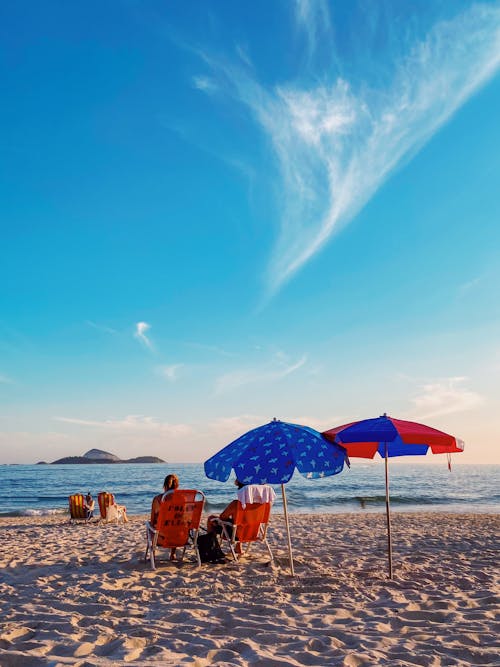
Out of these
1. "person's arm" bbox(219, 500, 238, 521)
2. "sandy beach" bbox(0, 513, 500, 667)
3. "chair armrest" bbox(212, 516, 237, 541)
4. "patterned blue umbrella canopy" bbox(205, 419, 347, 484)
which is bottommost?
"sandy beach" bbox(0, 513, 500, 667)

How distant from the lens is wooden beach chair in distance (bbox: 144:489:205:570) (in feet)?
21.6

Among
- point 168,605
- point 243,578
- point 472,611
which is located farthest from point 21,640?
point 472,611

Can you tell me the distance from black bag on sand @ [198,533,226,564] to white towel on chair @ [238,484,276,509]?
28.5 inches

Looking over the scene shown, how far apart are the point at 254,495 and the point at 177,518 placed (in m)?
1.08

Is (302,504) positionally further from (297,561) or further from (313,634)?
(313,634)

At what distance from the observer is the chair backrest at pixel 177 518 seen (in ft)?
21.7

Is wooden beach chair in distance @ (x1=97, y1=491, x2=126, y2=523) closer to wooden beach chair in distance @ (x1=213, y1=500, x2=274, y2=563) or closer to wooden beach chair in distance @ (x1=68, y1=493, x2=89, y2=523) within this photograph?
wooden beach chair in distance @ (x1=68, y1=493, x2=89, y2=523)

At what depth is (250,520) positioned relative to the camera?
22.7 ft

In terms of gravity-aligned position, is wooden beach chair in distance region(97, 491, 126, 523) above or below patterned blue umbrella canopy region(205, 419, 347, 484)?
below

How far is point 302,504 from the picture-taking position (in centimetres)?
2350

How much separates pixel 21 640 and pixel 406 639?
2.95m

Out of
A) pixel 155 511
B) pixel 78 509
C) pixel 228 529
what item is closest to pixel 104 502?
pixel 78 509

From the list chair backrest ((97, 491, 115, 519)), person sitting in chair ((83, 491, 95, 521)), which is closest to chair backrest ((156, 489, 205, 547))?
chair backrest ((97, 491, 115, 519))

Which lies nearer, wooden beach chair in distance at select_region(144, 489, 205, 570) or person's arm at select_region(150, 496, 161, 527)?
wooden beach chair in distance at select_region(144, 489, 205, 570)
